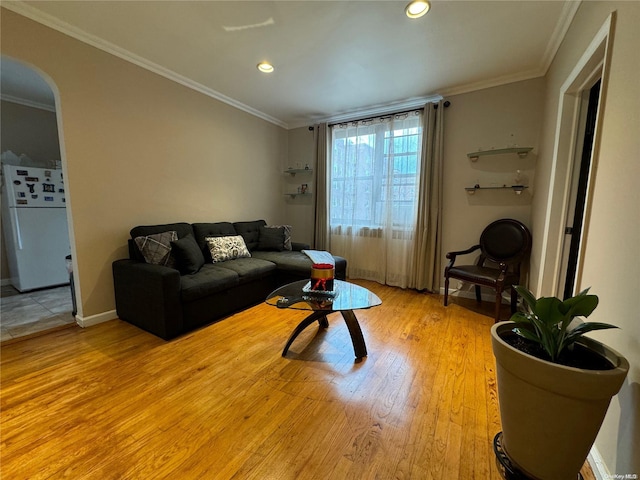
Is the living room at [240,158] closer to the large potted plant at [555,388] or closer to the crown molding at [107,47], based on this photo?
the crown molding at [107,47]

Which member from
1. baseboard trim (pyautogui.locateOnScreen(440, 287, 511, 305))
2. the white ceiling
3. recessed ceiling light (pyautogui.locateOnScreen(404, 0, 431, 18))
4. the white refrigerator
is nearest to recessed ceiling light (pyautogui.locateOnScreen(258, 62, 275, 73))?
the white ceiling

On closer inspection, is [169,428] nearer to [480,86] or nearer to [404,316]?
[404,316]

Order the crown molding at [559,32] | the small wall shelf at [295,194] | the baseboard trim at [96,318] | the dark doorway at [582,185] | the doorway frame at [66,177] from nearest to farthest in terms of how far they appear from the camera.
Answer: the crown molding at [559,32]
the dark doorway at [582,185]
the doorway frame at [66,177]
the baseboard trim at [96,318]
the small wall shelf at [295,194]

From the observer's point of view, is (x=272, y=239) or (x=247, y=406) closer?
(x=247, y=406)

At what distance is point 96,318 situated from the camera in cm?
251

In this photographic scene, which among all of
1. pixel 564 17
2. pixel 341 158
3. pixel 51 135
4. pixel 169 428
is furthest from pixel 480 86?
pixel 51 135

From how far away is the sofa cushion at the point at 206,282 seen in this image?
91.0 inches

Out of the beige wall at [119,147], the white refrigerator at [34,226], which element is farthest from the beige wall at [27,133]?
the beige wall at [119,147]

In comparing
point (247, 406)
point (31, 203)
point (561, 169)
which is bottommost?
point (247, 406)

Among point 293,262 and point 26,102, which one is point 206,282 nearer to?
point 293,262

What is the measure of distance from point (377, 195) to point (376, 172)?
323mm

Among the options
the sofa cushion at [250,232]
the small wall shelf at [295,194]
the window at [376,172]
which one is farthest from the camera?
the small wall shelf at [295,194]

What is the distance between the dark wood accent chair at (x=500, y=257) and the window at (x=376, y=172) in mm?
908

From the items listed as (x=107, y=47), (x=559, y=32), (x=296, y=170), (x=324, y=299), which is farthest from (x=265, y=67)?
→ (x=559, y=32)
